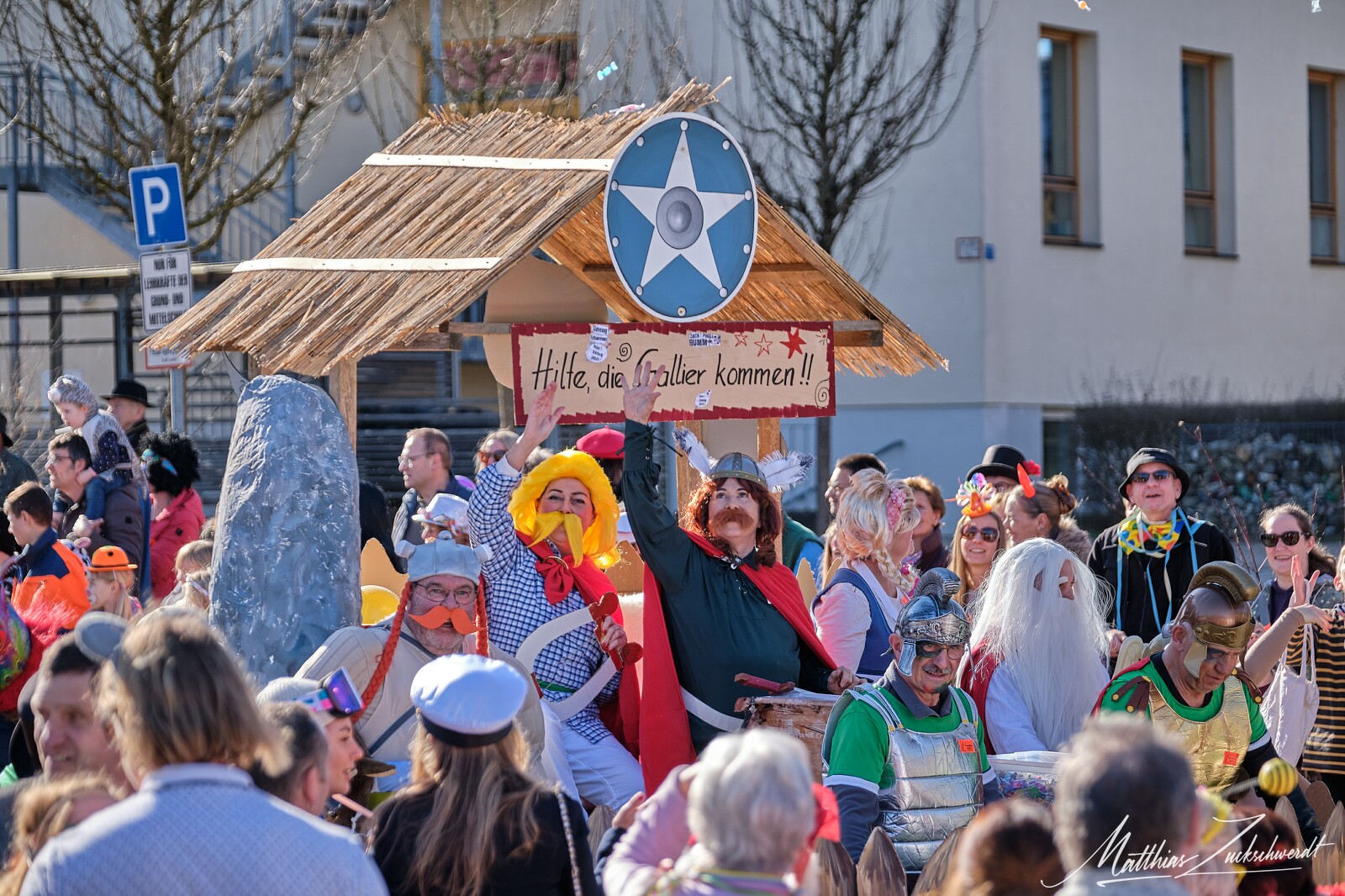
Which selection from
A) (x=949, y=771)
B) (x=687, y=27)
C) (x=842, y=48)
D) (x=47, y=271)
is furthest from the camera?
(x=687, y=27)

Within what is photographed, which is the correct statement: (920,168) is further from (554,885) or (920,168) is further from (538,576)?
(554,885)

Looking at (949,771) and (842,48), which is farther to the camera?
(842,48)

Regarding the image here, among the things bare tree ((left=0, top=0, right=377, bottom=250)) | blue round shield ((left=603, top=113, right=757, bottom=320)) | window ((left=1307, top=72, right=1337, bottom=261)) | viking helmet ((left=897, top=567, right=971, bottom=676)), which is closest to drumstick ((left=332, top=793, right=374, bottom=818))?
viking helmet ((left=897, top=567, right=971, bottom=676))

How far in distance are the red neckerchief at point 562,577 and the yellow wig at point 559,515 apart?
7 cm

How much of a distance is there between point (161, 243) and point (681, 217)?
3307 millimetres

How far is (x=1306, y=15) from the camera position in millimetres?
19656

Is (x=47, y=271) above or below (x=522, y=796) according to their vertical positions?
above

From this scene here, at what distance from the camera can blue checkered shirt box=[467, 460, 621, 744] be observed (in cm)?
539

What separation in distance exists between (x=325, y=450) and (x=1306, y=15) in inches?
694

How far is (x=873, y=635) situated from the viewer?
230 inches

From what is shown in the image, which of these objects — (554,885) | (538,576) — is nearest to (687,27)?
(538,576)

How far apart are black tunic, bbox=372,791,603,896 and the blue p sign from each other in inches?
209

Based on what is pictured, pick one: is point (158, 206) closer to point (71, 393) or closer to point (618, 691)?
point (71, 393)

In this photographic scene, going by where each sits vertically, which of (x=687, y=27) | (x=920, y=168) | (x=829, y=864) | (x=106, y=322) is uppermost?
(x=687, y=27)
